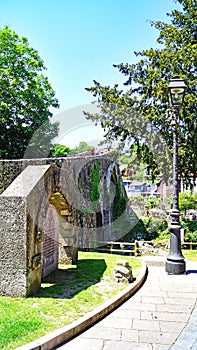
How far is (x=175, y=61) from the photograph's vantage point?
14.9m

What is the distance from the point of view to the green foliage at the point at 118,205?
23528 mm

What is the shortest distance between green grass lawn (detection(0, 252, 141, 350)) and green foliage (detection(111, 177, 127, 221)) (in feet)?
49.3

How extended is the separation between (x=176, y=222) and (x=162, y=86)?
27.4ft

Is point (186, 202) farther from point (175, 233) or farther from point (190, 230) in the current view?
point (175, 233)

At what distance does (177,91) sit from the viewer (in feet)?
27.5

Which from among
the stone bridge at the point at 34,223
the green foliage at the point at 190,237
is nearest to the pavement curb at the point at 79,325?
the stone bridge at the point at 34,223

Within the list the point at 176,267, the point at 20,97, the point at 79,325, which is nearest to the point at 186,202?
the point at 20,97

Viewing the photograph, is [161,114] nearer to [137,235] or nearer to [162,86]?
[162,86]

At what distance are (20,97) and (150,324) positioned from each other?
18.5 meters

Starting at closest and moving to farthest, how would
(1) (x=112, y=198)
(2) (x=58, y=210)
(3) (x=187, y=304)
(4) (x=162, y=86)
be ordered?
1. (3) (x=187, y=304)
2. (2) (x=58, y=210)
3. (4) (x=162, y=86)
4. (1) (x=112, y=198)

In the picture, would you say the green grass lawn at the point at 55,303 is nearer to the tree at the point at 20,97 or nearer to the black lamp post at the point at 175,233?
the black lamp post at the point at 175,233

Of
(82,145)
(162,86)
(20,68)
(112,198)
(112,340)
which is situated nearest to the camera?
(112,340)

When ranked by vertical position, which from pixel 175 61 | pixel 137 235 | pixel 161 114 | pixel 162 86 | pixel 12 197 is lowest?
pixel 137 235

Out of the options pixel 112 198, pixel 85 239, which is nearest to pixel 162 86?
pixel 85 239
